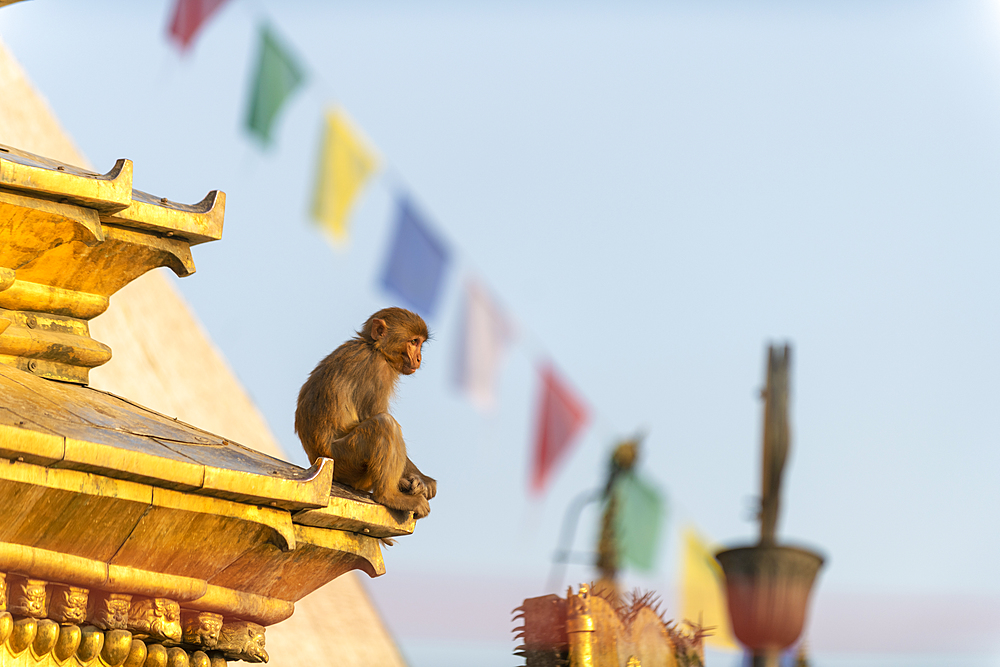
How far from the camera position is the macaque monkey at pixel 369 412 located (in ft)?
15.6

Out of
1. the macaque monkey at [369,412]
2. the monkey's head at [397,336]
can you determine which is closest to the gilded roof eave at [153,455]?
the macaque monkey at [369,412]

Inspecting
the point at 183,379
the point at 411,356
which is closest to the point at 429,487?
the point at 411,356

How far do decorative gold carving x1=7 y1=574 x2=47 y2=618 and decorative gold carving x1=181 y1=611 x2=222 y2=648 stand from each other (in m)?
0.62

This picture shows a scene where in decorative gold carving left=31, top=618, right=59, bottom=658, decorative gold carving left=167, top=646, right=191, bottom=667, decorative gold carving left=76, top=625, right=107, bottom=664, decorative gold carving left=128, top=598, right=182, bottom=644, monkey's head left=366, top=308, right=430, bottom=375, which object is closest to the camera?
decorative gold carving left=31, top=618, right=59, bottom=658

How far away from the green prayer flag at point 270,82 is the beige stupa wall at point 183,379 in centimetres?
390

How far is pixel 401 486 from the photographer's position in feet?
15.8

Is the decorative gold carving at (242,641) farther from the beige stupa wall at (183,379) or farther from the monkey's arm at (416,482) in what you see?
the beige stupa wall at (183,379)

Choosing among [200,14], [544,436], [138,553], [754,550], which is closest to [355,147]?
[200,14]

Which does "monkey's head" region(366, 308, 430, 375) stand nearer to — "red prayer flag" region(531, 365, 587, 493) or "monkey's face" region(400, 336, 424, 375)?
"monkey's face" region(400, 336, 424, 375)

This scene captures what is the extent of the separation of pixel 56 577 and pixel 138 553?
0.27m

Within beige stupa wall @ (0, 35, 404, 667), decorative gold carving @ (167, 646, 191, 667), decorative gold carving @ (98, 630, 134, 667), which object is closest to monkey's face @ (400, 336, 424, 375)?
decorative gold carving @ (167, 646, 191, 667)

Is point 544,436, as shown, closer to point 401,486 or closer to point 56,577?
point 401,486

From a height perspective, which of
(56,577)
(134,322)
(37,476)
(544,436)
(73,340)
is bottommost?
(56,577)

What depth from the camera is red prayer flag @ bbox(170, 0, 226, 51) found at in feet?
36.9
